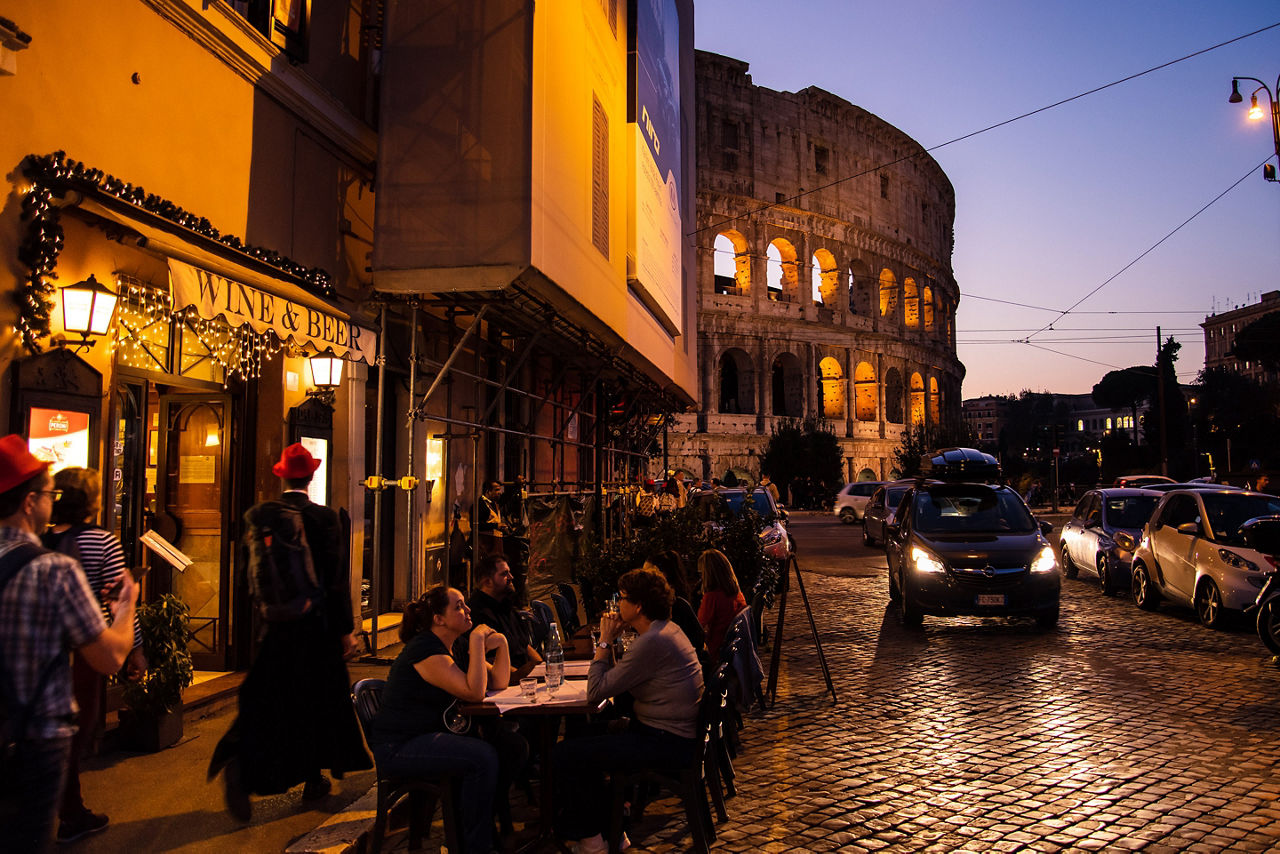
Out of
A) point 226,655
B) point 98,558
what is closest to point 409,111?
point 226,655

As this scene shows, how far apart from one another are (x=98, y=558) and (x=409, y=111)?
240 inches

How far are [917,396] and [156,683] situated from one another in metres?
57.5

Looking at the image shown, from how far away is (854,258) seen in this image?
5350cm

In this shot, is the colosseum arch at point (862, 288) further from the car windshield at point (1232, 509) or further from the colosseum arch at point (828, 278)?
the car windshield at point (1232, 509)

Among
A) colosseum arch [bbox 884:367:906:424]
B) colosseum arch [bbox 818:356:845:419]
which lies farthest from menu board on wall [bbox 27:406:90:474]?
colosseum arch [bbox 884:367:906:424]

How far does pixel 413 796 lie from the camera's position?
15.5ft

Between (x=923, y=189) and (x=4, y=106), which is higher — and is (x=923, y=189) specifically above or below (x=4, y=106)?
above

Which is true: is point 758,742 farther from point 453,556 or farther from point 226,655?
point 453,556

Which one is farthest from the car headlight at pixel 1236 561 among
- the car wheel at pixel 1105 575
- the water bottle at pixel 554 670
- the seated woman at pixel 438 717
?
the seated woman at pixel 438 717

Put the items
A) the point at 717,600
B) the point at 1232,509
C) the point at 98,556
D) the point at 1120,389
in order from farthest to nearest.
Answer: the point at 1120,389 < the point at 1232,509 < the point at 717,600 < the point at 98,556

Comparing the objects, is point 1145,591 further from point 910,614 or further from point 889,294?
point 889,294

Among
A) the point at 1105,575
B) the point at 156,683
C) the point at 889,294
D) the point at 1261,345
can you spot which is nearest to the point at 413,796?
the point at 156,683

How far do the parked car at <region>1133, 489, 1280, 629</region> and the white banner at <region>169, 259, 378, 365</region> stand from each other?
9556 mm

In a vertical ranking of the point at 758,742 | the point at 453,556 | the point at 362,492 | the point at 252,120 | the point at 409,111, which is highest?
the point at 409,111
